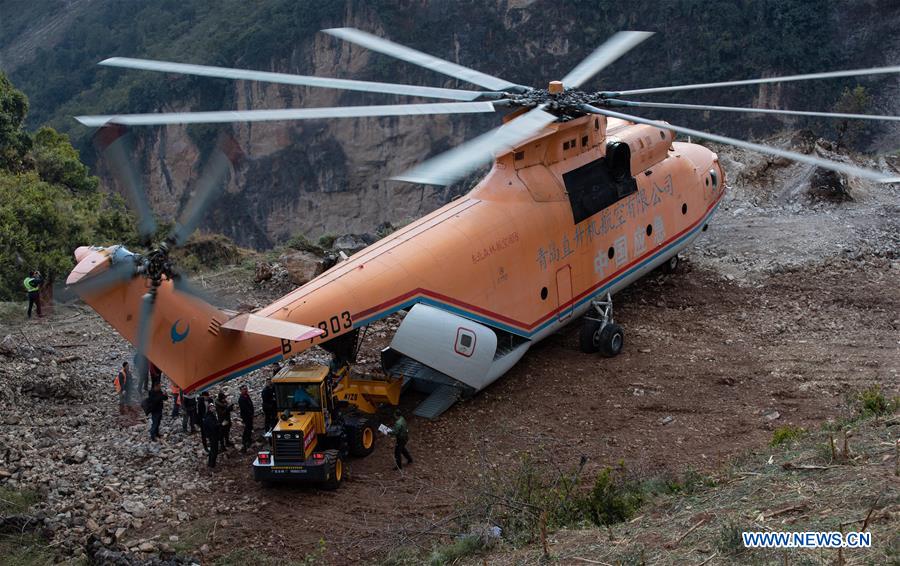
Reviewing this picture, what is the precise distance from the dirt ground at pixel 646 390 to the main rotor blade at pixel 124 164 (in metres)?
4.19

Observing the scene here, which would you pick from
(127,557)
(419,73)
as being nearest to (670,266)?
(127,557)

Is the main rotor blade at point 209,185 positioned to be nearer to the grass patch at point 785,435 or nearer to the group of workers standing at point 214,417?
the group of workers standing at point 214,417

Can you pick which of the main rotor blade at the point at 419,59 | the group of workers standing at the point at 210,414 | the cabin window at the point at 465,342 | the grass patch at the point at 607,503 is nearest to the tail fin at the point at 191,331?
the group of workers standing at the point at 210,414

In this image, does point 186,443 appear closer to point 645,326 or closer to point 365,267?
point 365,267

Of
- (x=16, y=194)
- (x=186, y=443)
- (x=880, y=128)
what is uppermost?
(x=16, y=194)

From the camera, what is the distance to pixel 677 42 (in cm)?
6234

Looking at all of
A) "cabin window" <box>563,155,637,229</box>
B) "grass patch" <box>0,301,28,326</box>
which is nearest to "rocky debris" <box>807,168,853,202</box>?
"cabin window" <box>563,155,637,229</box>

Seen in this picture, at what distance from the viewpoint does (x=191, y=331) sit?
13.3 m

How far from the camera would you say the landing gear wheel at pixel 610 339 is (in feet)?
57.0

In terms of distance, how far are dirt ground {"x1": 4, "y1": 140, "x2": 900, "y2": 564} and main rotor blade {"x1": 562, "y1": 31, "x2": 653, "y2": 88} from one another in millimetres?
5117

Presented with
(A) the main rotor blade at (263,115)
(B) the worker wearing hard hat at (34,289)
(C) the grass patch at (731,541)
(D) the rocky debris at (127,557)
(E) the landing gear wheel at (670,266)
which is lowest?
(D) the rocky debris at (127,557)

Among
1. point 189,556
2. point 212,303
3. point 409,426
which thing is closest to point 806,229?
point 409,426

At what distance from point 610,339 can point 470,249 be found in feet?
11.7

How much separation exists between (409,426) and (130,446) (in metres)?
4.48
